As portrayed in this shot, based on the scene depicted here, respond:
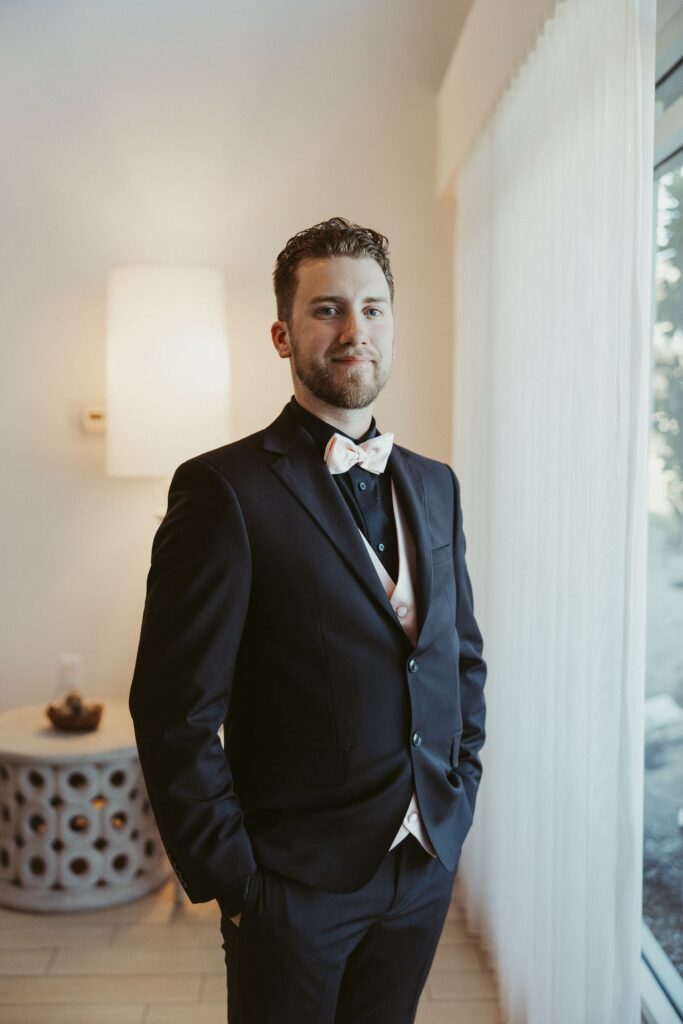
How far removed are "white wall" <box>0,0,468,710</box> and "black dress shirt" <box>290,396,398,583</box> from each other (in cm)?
184

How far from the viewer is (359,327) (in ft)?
4.97

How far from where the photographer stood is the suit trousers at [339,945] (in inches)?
58.1

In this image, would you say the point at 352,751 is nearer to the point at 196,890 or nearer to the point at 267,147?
the point at 196,890

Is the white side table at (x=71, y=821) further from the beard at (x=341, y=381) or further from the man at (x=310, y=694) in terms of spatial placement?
the beard at (x=341, y=381)

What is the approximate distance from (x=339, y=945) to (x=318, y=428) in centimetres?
76

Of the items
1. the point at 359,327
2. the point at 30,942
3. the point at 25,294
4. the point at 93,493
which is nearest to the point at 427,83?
the point at 25,294

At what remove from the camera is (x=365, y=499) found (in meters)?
1.61

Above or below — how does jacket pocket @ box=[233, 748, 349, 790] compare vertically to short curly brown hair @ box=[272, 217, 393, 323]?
below

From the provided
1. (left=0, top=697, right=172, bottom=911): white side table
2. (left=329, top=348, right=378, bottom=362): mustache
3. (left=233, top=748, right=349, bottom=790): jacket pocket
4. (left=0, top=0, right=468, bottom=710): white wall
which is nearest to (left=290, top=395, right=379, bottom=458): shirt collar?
(left=329, top=348, right=378, bottom=362): mustache

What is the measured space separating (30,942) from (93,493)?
1.40 m

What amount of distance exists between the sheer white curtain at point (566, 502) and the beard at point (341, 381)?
16.8 inches

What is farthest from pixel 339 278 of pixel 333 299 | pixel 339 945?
pixel 339 945

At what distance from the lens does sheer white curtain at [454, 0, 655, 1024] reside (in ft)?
5.54

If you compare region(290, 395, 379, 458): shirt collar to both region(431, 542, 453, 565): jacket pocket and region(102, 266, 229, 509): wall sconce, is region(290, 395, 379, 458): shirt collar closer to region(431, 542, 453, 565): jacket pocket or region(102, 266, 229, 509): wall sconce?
region(431, 542, 453, 565): jacket pocket
